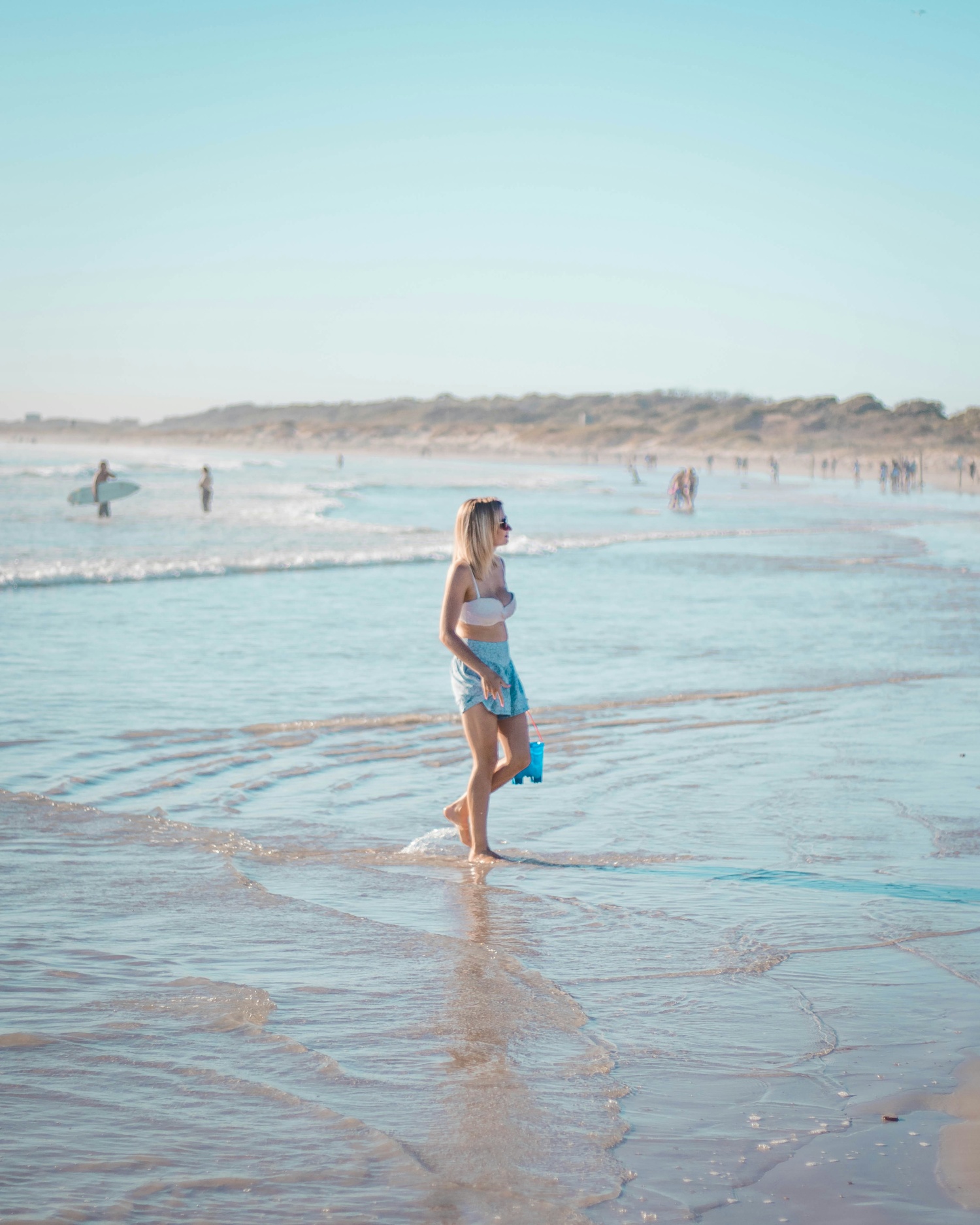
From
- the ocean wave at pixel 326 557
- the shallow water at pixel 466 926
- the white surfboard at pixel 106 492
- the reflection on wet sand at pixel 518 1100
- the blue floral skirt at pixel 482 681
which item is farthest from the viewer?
the white surfboard at pixel 106 492

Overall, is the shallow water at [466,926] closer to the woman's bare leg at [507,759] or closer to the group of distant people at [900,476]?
the woman's bare leg at [507,759]

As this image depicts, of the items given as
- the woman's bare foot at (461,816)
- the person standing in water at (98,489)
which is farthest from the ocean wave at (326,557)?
the woman's bare foot at (461,816)

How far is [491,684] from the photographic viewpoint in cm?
550

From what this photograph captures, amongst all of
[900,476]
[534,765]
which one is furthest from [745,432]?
[534,765]

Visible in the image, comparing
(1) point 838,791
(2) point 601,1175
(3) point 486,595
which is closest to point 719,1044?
(2) point 601,1175

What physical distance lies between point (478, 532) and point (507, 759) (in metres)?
1.13

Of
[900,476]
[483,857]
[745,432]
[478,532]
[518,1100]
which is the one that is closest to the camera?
[518,1100]

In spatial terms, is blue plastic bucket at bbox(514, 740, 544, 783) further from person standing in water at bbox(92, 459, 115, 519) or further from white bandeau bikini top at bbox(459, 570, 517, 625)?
person standing in water at bbox(92, 459, 115, 519)

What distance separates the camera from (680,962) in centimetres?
443

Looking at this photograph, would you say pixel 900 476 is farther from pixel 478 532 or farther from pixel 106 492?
pixel 478 532

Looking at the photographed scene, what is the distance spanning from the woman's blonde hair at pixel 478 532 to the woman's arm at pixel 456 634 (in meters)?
0.05

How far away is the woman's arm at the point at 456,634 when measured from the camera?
5484mm

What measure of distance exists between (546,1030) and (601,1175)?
0.86 metres

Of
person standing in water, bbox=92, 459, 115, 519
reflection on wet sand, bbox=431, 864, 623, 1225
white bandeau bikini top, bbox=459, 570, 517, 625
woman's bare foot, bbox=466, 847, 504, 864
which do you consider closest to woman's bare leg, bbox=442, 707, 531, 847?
woman's bare foot, bbox=466, 847, 504, 864
